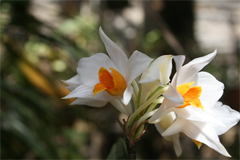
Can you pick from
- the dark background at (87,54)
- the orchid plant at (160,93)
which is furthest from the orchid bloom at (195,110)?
the dark background at (87,54)

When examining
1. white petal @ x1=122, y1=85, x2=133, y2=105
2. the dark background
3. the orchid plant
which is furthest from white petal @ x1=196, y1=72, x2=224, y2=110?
the dark background

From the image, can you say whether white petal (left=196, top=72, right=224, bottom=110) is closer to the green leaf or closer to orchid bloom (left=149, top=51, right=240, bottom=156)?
orchid bloom (left=149, top=51, right=240, bottom=156)

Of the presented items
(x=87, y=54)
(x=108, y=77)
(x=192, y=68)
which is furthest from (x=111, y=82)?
(x=87, y=54)

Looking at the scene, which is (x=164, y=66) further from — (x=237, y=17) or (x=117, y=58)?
(x=237, y=17)

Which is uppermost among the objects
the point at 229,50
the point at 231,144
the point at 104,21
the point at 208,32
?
the point at 104,21

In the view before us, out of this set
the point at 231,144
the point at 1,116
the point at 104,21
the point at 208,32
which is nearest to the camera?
the point at 1,116

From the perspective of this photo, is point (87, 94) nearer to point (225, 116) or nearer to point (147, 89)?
point (147, 89)

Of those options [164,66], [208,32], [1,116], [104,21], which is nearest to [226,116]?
[164,66]
